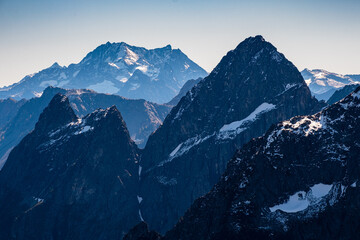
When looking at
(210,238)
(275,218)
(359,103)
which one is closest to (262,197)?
(275,218)

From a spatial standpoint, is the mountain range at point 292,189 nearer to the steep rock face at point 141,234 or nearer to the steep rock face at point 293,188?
the steep rock face at point 293,188

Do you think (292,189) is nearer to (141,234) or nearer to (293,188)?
(293,188)

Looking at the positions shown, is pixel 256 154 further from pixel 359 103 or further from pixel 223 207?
pixel 359 103

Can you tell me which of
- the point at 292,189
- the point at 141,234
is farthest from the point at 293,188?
the point at 141,234

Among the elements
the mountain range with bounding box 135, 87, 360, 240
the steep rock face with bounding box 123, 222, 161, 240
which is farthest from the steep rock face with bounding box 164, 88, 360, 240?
the steep rock face with bounding box 123, 222, 161, 240

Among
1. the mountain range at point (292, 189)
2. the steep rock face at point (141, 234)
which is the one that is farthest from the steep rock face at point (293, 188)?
the steep rock face at point (141, 234)

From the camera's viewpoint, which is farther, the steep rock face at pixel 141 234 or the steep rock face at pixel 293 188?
the steep rock face at pixel 141 234

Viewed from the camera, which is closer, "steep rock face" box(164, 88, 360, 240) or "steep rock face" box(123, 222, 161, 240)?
"steep rock face" box(164, 88, 360, 240)

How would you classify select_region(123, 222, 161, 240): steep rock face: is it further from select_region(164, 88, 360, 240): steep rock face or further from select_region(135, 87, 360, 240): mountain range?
select_region(164, 88, 360, 240): steep rock face
